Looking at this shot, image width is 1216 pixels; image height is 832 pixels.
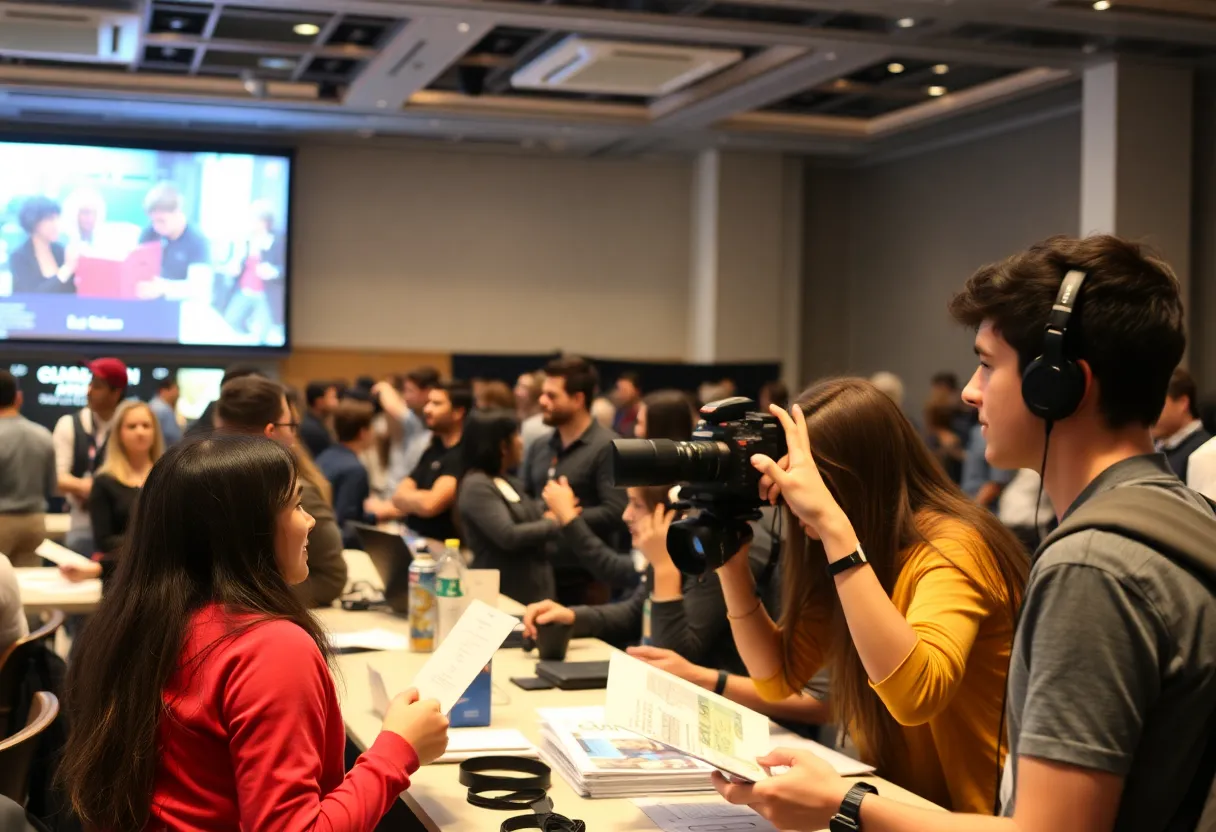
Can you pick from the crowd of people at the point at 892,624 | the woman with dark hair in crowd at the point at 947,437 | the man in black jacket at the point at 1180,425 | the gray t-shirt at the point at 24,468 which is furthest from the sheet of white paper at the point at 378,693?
the woman with dark hair in crowd at the point at 947,437

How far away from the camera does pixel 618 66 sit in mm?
8062

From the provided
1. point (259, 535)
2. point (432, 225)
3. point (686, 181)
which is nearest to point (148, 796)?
point (259, 535)

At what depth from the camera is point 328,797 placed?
1.52 metres

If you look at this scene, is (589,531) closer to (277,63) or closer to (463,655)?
(463,655)

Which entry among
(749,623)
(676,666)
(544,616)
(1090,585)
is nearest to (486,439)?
(544,616)

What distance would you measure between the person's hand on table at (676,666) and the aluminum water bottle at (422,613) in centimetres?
79

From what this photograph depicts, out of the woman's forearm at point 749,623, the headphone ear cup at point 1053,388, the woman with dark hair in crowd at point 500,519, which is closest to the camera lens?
the headphone ear cup at point 1053,388

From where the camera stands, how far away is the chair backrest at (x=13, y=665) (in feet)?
8.96

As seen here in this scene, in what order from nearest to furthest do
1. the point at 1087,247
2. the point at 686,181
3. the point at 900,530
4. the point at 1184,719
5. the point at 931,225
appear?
the point at 1184,719
the point at 1087,247
the point at 900,530
the point at 931,225
the point at 686,181

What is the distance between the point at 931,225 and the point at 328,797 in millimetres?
10342

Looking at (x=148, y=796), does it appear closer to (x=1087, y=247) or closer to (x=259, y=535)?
(x=259, y=535)

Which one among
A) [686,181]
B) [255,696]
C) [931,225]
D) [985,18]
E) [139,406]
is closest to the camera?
[255,696]

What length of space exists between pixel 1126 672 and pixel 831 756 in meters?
1.06

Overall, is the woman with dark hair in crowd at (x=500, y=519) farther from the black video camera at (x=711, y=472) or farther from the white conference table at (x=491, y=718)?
the black video camera at (x=711, y=472)
